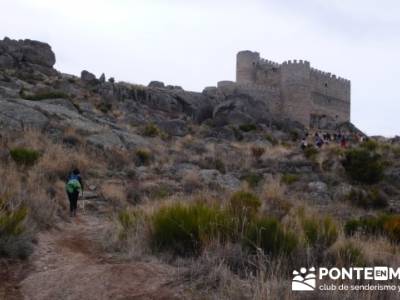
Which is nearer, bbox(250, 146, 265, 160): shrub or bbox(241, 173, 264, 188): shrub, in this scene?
bbox(241, 173, 264, 188): shrub

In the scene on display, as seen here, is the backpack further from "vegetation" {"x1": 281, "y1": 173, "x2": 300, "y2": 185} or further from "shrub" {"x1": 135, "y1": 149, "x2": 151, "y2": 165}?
"shrub" {"x1": 135, "y1": 149, "x2": 151, "y2": 165}

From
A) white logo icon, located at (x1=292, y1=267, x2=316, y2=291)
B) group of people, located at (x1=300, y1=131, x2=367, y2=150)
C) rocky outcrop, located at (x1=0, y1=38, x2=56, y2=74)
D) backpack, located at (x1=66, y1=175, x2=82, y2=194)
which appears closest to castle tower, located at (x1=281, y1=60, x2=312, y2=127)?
group of people, located at (x1=300, y1=131, x2=367, y2=150)

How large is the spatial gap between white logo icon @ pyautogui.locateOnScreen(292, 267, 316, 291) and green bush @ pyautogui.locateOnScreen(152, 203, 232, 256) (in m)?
1.29

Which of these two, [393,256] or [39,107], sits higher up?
[39,107]

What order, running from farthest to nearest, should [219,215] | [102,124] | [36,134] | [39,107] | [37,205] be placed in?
[102,124]
[39,107]
[36,134]
[37,205]
[219,215]

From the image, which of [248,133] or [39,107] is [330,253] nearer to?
[39,107]

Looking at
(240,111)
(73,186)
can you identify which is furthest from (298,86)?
(73,186)

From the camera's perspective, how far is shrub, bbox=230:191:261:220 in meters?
7.49

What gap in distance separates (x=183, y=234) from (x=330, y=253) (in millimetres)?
1930

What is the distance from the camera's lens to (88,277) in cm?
605

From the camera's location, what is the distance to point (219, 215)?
720 centimetres

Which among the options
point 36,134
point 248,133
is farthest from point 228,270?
point 248,133

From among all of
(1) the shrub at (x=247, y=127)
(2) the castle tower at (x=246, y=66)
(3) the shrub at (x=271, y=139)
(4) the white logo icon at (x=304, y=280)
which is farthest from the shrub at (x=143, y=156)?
(2) the castle tower at (x=246, y=66)

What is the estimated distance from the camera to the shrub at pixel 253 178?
17.6 meters
